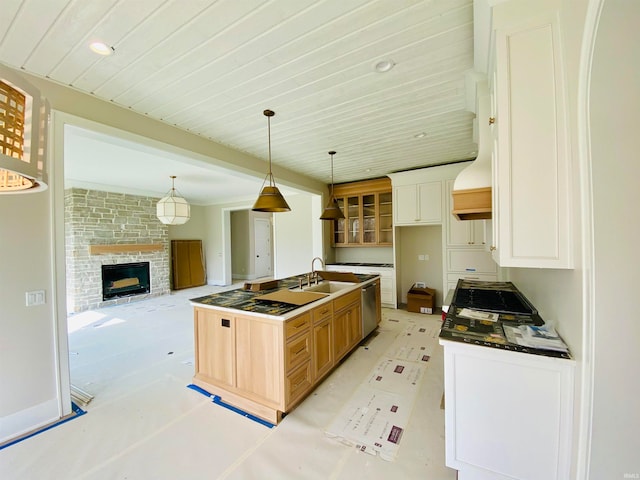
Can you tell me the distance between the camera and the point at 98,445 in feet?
5.96

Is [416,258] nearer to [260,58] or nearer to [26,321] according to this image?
[260,58]

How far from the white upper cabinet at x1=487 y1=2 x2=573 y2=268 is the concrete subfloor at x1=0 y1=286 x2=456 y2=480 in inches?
55.9

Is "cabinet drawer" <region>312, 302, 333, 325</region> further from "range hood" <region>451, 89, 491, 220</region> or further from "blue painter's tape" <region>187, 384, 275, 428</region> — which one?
"range hood" <region>451, 89, 491, 220</region>

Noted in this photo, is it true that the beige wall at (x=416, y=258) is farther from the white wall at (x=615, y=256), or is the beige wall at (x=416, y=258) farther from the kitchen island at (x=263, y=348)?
the white wall at (x=615, y=256)

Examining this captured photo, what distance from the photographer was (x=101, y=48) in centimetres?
171

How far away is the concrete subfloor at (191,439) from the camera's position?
5.27 ft

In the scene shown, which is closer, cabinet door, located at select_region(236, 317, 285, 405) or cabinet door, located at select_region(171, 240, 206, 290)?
cabinet door, located at select_region(236, 317, 285, 405)

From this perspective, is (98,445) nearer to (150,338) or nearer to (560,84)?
(150,338)

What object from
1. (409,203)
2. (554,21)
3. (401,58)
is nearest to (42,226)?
(401,58)

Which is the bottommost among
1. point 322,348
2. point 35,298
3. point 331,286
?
point 322,348

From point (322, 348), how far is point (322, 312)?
0.35 m

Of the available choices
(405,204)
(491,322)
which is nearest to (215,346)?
(491,322)

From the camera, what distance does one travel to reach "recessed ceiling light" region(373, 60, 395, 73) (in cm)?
189

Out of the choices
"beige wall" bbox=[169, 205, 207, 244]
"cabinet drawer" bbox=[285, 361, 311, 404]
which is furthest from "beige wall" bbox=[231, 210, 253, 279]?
"cabinet drawer" bbox=[285, 361, 311, 404]
